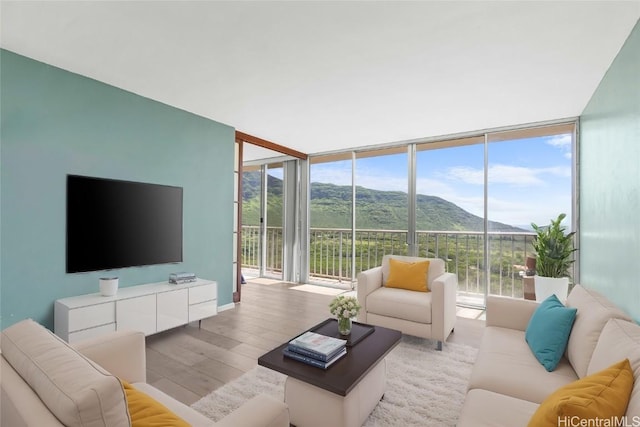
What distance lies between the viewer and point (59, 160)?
9.02ft

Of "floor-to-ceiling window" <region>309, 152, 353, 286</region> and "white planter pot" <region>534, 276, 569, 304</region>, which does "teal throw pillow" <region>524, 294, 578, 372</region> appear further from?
"floor-to-ceiling window" <region>309, 152, 353, 286</region>

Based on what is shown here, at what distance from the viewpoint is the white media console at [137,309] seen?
2602mm

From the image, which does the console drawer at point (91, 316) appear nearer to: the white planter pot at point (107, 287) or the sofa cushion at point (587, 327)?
the white planter pot at point (107, 287)

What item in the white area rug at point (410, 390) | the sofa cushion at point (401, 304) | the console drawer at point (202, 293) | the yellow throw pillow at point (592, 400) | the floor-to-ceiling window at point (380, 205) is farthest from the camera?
the floor-to-ceiling window at point (380, 205)

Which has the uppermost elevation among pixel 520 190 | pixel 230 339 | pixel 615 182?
pixel 520 190

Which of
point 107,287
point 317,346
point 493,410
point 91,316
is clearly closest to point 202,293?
point 107,287

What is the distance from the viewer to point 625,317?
5.28 feet

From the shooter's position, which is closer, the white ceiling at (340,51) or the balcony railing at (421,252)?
the white ceiling at (340,51)

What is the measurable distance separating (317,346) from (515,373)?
42.8 inches

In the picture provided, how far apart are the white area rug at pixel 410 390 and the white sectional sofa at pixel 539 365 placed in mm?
448

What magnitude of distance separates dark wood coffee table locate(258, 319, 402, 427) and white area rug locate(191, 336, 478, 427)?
0.18 meters

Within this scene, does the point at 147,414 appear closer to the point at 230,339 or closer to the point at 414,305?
the point at 230,339

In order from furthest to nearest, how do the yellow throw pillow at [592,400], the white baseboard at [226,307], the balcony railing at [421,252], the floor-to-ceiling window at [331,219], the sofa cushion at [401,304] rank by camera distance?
the floor-to-ceiling window at [331,219] → the balcony railing at [421,252] → the white baseboard at [226,307] → the sofa cushion at [401,304] → the yellow throw pillow at [592,400]

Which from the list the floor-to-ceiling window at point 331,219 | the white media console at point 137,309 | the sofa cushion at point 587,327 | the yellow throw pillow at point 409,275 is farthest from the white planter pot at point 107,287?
the floor-to-ceiling window at point 331,219
